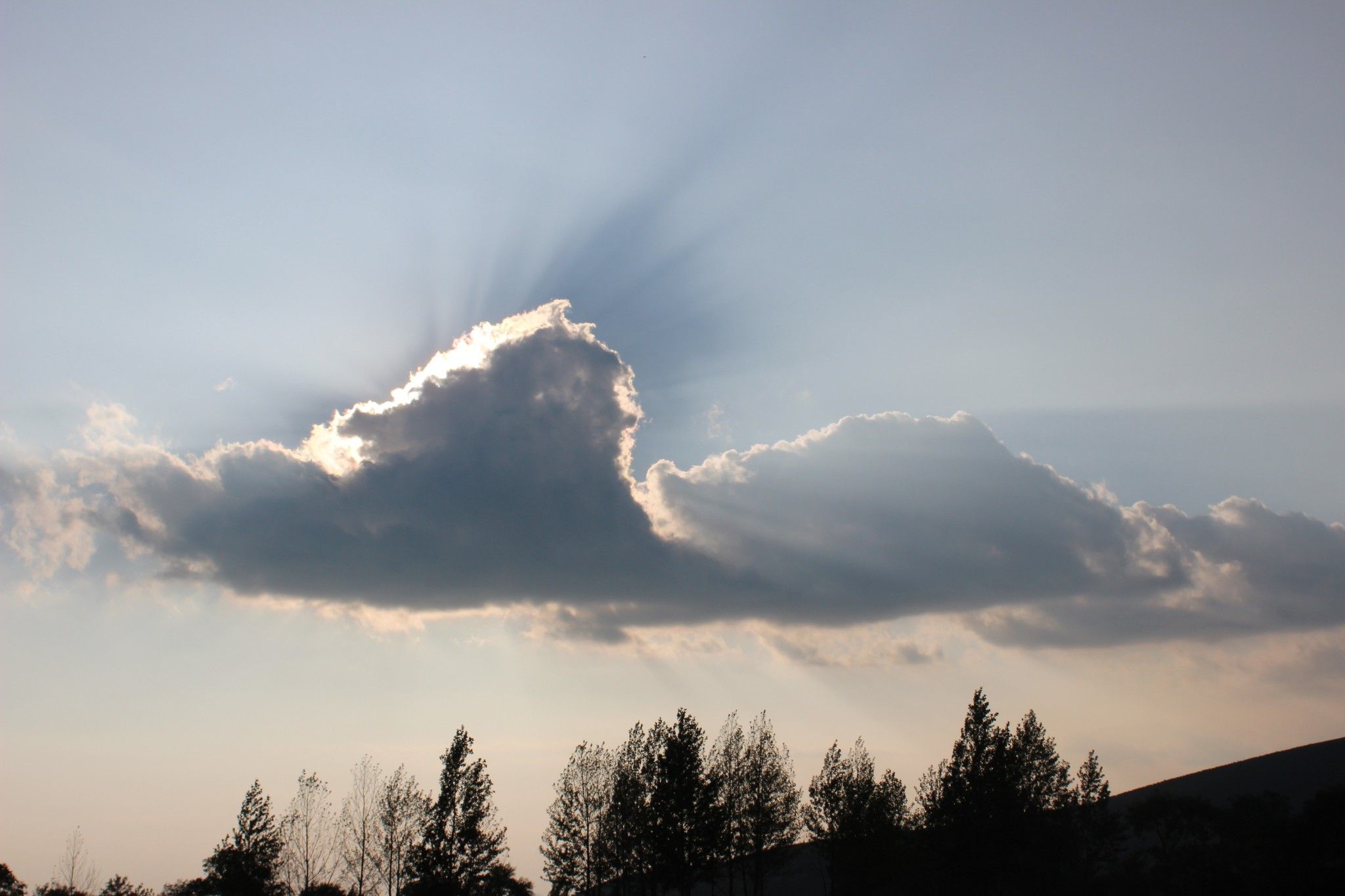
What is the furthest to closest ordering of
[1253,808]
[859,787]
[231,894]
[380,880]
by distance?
[1253,808], [859,787], [380,880], [231,894]

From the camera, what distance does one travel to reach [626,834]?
9312 centimetres

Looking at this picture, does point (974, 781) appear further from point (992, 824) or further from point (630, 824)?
point (630, 824)

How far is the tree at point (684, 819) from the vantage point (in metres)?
88.4

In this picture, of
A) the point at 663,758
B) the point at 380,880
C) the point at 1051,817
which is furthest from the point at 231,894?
the point at 1051,817

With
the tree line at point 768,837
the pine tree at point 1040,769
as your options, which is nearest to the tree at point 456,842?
the tree line at point 768,837

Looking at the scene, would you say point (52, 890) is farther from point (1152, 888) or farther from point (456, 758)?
point (1152, 888)

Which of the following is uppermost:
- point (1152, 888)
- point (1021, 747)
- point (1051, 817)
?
point (1021, 747)

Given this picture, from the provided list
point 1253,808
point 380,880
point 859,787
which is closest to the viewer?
point 380,880

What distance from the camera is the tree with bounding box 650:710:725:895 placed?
3482 inches

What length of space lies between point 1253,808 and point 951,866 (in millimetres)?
73841

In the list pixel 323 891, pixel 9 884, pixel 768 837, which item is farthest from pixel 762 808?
pixel 9 884

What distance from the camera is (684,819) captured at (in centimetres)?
8881

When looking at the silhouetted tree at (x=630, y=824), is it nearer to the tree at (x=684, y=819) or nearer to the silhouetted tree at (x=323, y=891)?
the tree at (x=684, y=819)

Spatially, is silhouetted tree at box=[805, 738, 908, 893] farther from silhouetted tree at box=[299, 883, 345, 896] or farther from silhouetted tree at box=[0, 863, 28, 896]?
silhouetted tree at box=[0, 863, 28, 896]
